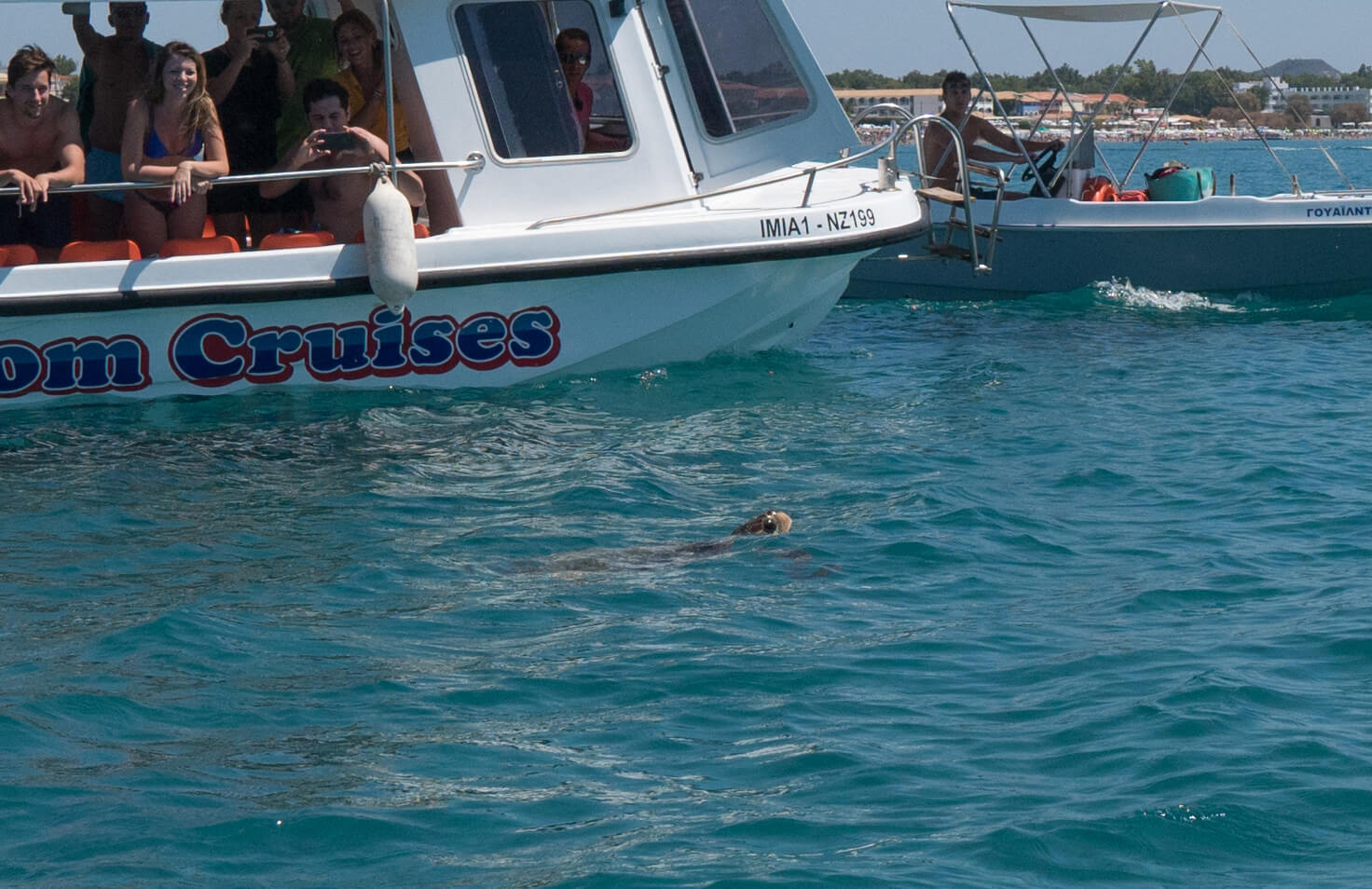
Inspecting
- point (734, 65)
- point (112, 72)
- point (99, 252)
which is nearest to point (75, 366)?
point (99, 252)

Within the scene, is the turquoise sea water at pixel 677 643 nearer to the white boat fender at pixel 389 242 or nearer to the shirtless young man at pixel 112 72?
the white boat fender at pixel 389 242

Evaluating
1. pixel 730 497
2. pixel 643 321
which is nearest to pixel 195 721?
pixel 730 497

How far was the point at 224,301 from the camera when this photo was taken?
890 centimetres

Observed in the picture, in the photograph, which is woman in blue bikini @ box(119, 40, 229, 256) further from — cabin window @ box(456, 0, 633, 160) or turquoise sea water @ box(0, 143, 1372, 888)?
cabin window @ box(456, 0, 633, 160)

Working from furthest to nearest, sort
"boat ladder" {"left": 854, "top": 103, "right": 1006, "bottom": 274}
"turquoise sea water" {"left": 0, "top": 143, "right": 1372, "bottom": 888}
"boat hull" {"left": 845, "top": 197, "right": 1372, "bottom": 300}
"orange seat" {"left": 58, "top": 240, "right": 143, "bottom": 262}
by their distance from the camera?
1. "boat hull" {"left": 845, "top": 197, "right": 1372, "bottom": 300}
2. "boat ladder" {"left": 854, "top": 103, "right": 1006, "bottom": 274}
3. "orange seat" {"left": 58, "top": 240, "right": 143, "bottom": 262}
4. "turquoise sea water" {"left": 0, "top": 143, "right": 1372, "bottom": 888}

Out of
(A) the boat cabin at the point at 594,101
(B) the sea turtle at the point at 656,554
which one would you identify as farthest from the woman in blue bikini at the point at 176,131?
(B) the sea turtle at the point at 656,554

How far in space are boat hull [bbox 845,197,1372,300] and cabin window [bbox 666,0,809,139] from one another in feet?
11.7

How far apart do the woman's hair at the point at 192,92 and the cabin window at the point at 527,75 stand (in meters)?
1.65

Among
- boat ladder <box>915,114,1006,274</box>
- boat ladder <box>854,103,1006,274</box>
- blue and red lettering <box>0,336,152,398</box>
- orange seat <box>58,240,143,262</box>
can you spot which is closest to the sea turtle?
blue and red lettering <box>0,336,152,398</box>

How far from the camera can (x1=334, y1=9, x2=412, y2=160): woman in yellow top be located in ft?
30.5

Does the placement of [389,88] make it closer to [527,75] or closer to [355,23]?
[355,23]

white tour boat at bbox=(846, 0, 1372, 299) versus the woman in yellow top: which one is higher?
the woman in yellow top

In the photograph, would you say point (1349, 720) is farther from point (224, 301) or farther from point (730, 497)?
point (224, 301)

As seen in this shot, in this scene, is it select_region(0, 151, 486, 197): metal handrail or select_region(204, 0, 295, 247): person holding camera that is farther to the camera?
select_region(204, 0, 295, 247): person holding camera
